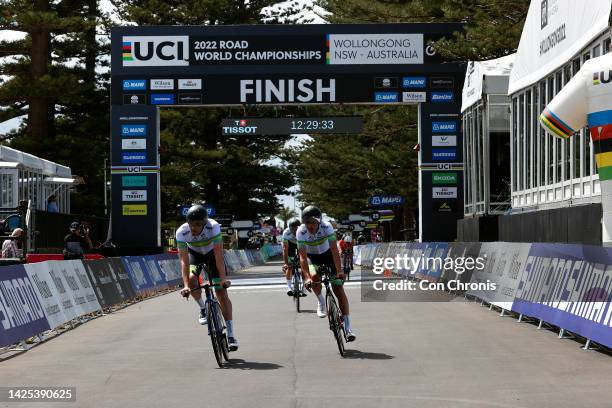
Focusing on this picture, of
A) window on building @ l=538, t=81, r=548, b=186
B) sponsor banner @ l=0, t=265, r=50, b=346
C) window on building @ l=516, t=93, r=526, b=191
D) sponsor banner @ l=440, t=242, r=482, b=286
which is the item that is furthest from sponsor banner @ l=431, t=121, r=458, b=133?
sponsor banner @ l=0, t=265, r=50, b=346

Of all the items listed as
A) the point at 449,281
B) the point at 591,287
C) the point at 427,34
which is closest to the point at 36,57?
the point at 427,34

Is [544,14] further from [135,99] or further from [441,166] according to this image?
[135,99]

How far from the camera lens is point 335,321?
43.1ft

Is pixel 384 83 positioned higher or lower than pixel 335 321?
higher

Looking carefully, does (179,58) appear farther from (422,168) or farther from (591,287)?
(591,287)

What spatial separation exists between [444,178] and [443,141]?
1.16 m

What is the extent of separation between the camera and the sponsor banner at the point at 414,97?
36.0 m

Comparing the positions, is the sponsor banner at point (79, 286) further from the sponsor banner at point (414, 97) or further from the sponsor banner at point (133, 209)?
the sponsor banner at point (414, 97)

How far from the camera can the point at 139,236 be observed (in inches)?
1438

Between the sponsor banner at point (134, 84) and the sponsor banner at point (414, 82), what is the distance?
25.8 ft

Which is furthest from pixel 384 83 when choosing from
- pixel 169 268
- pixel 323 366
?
pixel 323 366

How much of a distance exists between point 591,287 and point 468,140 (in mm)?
17061

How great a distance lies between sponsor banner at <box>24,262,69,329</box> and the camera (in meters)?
16.2

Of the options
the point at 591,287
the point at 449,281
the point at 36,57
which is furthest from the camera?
the point at 36,57
